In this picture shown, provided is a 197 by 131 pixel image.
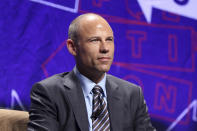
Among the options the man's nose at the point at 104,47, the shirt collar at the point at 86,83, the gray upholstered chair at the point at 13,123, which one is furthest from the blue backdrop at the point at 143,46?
the man's nose at the point at 104,47

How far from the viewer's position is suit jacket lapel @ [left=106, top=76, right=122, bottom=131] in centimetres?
139

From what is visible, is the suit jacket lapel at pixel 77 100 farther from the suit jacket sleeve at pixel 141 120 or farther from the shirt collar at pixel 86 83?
the suit jacket sleeve at pixel 141 120

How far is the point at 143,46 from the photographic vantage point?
2.51 meters

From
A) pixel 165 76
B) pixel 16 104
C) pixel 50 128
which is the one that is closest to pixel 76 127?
pixel 50 128

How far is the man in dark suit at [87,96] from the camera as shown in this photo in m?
1.33

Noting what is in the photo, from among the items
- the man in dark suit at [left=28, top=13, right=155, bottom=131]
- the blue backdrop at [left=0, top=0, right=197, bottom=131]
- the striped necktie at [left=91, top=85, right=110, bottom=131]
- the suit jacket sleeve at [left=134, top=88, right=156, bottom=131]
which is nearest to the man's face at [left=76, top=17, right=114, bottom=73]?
the man in dark suit at [left=28, top=13, right=155, bottom=131]

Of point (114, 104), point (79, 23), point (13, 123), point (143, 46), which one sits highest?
point (79, 23)

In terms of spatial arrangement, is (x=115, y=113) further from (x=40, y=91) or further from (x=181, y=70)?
(x=181, y=70)

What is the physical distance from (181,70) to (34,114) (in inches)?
57.6

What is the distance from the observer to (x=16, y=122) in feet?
4.82

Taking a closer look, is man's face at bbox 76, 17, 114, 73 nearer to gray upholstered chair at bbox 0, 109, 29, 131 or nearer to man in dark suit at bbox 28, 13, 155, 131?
man in dark suit at bbox 28, 13, 155, 131

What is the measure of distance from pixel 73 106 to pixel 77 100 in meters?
0.03

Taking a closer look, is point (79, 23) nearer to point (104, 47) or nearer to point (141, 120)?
point (104, 47)

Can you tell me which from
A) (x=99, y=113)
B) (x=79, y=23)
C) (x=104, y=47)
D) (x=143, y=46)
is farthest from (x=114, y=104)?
(x=143, y=46)
